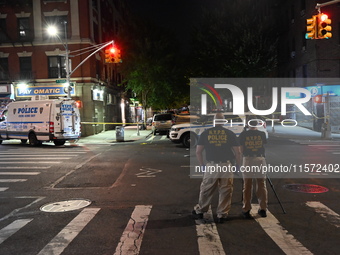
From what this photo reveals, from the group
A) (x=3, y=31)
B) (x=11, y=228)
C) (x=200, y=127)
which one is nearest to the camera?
(x=11, y=228)

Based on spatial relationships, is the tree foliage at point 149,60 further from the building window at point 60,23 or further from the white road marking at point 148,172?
the white road marking at point 148,172

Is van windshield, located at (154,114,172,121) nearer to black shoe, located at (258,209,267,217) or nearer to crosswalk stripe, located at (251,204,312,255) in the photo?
crosswalk stripe, located at (251,204,312,255)

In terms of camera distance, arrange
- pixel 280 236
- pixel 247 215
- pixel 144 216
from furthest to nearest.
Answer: pixel 144 216, pixel 247 215, pixel 280 236

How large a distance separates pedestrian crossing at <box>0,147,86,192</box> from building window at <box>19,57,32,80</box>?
49.2 ft

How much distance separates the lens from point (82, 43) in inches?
1122

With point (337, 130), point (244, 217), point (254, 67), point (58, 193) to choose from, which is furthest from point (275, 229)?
point (254, 67)

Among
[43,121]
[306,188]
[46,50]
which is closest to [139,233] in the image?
[306,188]

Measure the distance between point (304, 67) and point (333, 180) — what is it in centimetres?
2190

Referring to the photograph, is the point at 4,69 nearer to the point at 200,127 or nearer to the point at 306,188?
the point at 200,127

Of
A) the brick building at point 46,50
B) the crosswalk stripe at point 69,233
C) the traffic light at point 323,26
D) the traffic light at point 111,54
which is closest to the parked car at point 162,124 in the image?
the brick building at point 46,50

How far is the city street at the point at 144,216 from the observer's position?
5031 millimetres

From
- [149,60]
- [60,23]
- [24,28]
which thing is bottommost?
[149,60]

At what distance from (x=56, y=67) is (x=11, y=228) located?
83.2ft

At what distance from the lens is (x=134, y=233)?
557 centimetres
